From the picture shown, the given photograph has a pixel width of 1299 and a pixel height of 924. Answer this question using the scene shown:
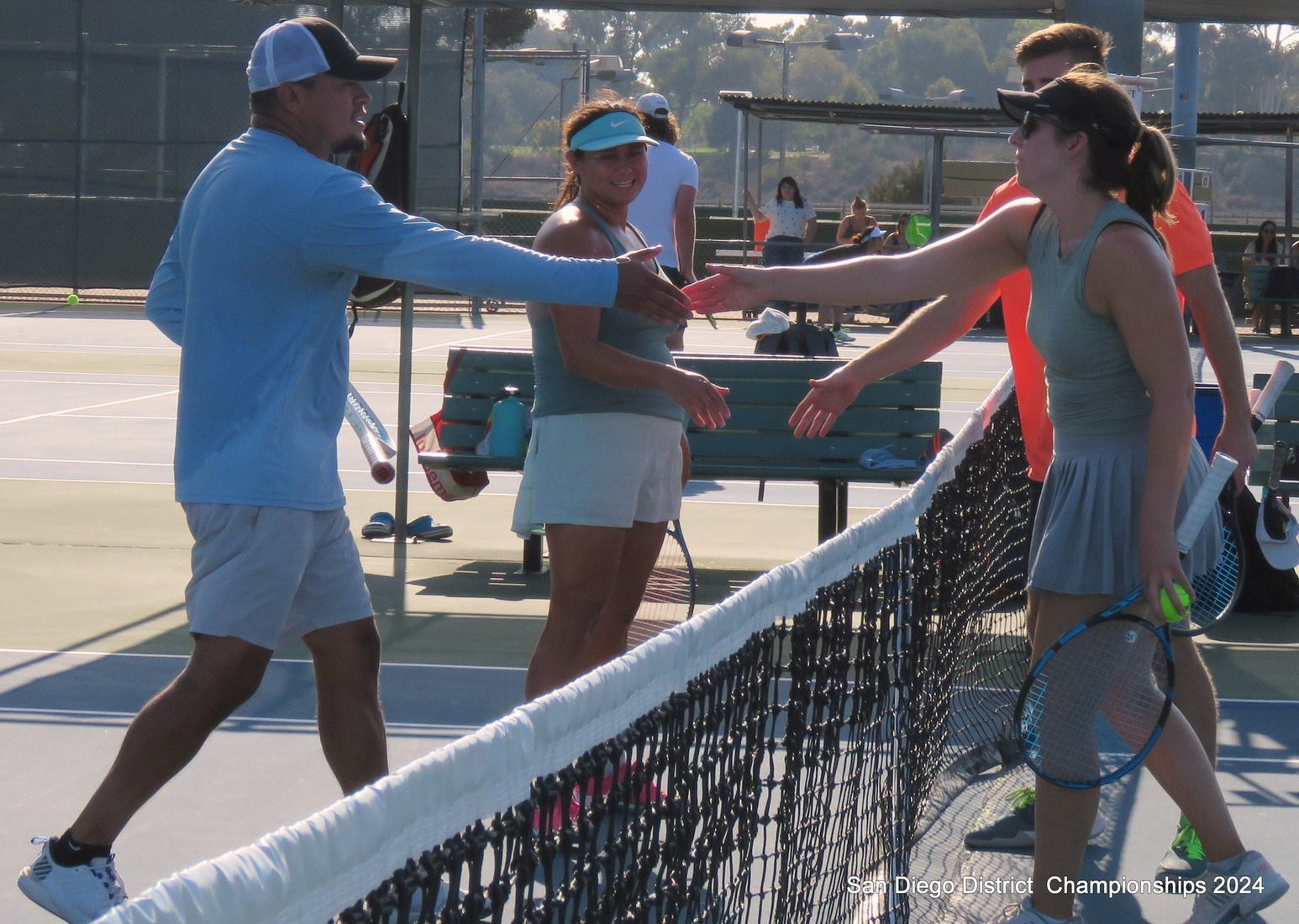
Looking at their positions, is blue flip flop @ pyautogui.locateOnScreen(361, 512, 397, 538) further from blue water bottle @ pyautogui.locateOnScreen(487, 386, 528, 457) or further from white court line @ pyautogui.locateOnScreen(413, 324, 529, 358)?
white court line @ pyautogui.locateOnScreen(413, 324, 529, 358)

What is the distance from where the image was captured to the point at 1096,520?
11.1ft

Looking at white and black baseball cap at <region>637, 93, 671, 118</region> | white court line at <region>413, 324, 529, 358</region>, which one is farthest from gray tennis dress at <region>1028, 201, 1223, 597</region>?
white court line at <region>413, 324, 529, 358</region>

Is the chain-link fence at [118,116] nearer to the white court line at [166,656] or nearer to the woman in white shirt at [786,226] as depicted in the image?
the woman in white shirt at [786,226]

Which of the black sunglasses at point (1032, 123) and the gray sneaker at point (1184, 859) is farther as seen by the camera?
the gray sneaker at point (1184, 859)

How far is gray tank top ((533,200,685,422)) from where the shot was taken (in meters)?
4.13

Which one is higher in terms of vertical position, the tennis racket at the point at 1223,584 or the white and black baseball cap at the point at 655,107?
the white and black baseball cap at the point at 655,107

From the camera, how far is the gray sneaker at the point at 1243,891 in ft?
11.3

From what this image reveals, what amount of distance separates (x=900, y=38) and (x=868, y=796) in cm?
14400

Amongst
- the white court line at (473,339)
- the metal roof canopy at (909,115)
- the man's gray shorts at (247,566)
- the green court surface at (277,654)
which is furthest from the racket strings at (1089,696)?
the metal roof canopy at (909,115)

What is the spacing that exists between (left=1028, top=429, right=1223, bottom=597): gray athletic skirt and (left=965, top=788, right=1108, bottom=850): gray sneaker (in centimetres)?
102

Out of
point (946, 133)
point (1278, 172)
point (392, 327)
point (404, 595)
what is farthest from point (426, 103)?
point (1278, 172)

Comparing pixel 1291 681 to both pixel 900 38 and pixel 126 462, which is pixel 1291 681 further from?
pixel 900 38

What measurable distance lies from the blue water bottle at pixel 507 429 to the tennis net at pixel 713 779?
2469 millimetres

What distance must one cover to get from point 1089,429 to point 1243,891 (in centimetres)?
99
